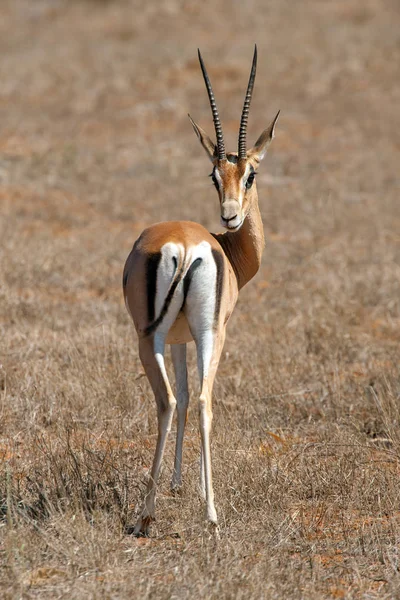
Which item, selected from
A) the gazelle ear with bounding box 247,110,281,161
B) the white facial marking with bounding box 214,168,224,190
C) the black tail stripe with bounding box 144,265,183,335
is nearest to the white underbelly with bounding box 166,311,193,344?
the black tail stripe with bounding box 144,265,183,335

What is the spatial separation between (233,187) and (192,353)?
257 centimetres

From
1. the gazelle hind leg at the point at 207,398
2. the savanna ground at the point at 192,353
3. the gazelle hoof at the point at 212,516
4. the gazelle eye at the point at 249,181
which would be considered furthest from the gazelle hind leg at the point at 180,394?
the gazelle eye at the point at 249,181

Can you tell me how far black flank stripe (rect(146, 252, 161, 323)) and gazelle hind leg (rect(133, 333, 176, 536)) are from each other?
0.12 meters

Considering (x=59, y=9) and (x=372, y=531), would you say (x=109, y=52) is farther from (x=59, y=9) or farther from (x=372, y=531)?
(x=372, y=531)

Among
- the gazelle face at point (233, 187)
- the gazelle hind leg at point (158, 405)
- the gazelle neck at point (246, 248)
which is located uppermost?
the gazelle face at point (233, 187)

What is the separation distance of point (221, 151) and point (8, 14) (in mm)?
27783

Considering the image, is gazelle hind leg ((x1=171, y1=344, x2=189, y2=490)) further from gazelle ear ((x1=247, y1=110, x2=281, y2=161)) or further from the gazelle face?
gazelle ear ((x1=247, y1=110, x2=281, y2=161))

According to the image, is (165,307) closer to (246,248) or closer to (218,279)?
(218,279)

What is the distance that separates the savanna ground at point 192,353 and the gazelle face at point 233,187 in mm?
1325

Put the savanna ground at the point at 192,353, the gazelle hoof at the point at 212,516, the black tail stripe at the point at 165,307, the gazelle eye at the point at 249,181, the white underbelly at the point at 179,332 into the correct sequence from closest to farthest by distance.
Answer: the savanna ground at the point at 192,353 < the gazelle hoof at the point at 212,516 < the black tail stripe at the point at 165,307 < the white underbelly at the point at 179,332 < the gazelle eye at the point at 249,181

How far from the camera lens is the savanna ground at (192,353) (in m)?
4.15

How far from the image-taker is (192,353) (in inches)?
297

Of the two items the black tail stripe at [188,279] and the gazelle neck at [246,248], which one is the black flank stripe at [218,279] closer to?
the black tail stripe at [188,279]

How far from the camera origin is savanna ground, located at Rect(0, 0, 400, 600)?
13.6ft
